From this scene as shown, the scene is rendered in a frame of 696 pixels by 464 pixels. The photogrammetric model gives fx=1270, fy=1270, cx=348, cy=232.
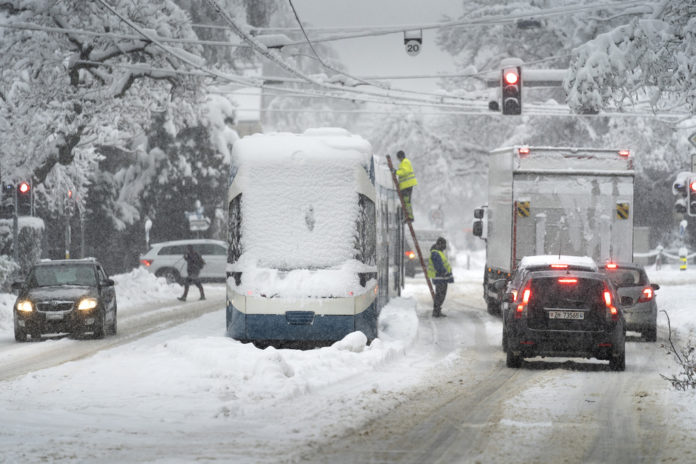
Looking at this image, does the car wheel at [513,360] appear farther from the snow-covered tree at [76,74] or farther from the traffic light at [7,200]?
the traffic light at [7,200]

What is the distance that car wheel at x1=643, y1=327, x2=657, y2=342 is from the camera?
2295 cm

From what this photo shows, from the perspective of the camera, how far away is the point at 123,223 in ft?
175

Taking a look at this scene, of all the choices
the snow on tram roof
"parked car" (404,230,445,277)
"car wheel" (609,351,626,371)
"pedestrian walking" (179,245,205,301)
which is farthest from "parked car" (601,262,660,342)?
"parked car" (404,230,445,277)

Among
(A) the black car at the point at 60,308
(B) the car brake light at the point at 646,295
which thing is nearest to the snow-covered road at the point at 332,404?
(A) the black car at the point at 60,308

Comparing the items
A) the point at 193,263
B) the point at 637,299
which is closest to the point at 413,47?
the point at 637,299

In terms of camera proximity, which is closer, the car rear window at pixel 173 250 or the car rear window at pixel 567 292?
the car rear window at pixel 567 292

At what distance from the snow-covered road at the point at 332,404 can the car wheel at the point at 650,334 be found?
133cm

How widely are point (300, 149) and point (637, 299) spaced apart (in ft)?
23.4

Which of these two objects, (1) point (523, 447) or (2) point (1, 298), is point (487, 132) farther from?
(1) point (523, 447)

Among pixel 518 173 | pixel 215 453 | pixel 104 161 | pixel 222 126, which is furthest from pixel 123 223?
pixel 215 453

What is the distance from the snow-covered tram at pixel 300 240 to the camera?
19.1 metres

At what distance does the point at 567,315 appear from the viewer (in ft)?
56.5

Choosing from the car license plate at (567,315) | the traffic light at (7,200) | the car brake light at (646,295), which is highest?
the traffic light at (7,200)

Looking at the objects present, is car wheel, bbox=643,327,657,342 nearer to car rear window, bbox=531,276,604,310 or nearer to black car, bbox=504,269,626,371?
black car, bbox=504,269,626,371
